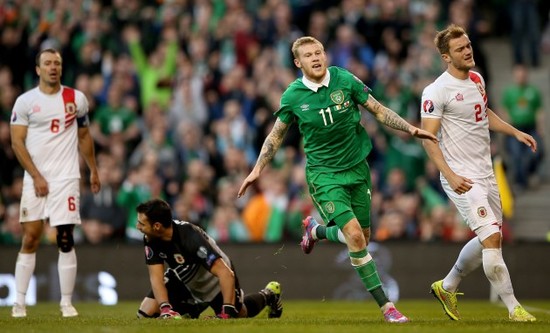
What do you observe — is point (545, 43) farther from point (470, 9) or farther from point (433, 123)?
point (433, 123)

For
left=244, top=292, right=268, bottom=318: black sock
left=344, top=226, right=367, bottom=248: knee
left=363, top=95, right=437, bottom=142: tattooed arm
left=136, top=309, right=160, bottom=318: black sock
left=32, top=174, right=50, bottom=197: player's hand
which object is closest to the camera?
left=344, top=226, right=367, bottom=248: knee

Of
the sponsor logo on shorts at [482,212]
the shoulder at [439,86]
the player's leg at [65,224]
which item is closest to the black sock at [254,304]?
the player's leg at [65,224]

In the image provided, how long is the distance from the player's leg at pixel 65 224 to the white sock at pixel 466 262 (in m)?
3.96

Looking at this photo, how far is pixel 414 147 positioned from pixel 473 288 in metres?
3.28

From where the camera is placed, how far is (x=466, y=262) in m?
12.7

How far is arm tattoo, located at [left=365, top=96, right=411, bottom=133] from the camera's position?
12.0 meters

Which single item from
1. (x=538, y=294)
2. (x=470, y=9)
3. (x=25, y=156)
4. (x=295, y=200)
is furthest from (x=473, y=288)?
(x=25, y=156)

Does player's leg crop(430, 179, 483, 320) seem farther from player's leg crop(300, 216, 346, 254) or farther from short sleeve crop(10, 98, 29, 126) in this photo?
short sleeve crop(10, 98, 29, 126)

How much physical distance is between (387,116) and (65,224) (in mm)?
3729

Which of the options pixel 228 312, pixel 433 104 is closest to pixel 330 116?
pixel 433 104

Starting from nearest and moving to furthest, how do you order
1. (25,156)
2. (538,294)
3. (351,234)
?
(351,234) → (25,156) → (538,294)

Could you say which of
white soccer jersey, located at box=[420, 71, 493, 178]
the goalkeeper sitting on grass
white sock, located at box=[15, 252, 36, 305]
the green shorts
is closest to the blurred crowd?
white sock, located at box=[15, 252, 36, 305]

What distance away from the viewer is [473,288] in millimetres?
19219

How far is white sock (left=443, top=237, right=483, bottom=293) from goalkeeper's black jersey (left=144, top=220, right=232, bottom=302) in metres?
2.22
